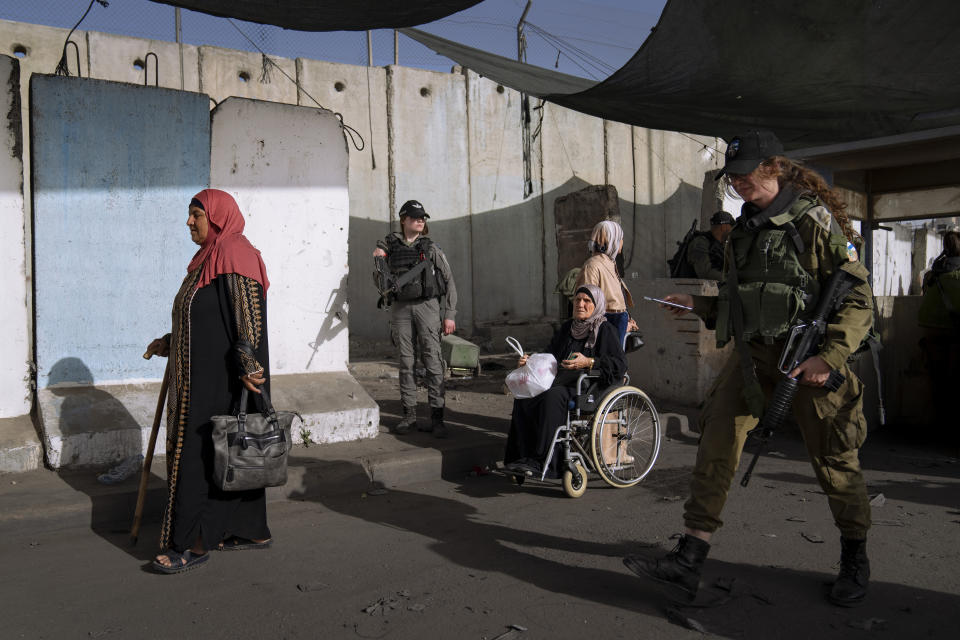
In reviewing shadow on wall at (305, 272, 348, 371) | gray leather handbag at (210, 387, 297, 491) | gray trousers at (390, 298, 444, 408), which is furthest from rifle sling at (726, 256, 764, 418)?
shadow on wall at (305, 272, 348, 371)

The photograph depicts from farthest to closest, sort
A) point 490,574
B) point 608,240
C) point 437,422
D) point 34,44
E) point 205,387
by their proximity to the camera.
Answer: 1. point 34,44
2. point 437,422
3. point 608,240
4. point 205,387
5. point 490,574

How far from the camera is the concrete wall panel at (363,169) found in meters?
12.2

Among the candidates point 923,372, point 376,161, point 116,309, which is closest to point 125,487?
point 116,309

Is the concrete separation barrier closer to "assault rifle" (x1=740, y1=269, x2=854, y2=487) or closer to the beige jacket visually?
the beige jacket

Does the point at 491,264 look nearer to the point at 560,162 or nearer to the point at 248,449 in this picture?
the point at 560,162

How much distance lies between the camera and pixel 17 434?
506cm

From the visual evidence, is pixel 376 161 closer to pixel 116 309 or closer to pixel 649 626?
pixel 116 309

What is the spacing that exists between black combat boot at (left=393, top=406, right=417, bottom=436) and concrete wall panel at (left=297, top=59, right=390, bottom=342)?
600cm

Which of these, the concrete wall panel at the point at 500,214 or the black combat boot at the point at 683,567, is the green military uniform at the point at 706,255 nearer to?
the black combat boot at the point at 683,567

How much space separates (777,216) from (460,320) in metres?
10.4

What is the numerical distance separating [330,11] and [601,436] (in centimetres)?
352

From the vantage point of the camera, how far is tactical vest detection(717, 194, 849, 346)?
126 inches

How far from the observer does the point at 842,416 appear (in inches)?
126

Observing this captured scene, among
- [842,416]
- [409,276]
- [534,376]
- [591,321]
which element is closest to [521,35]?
[409,276]
